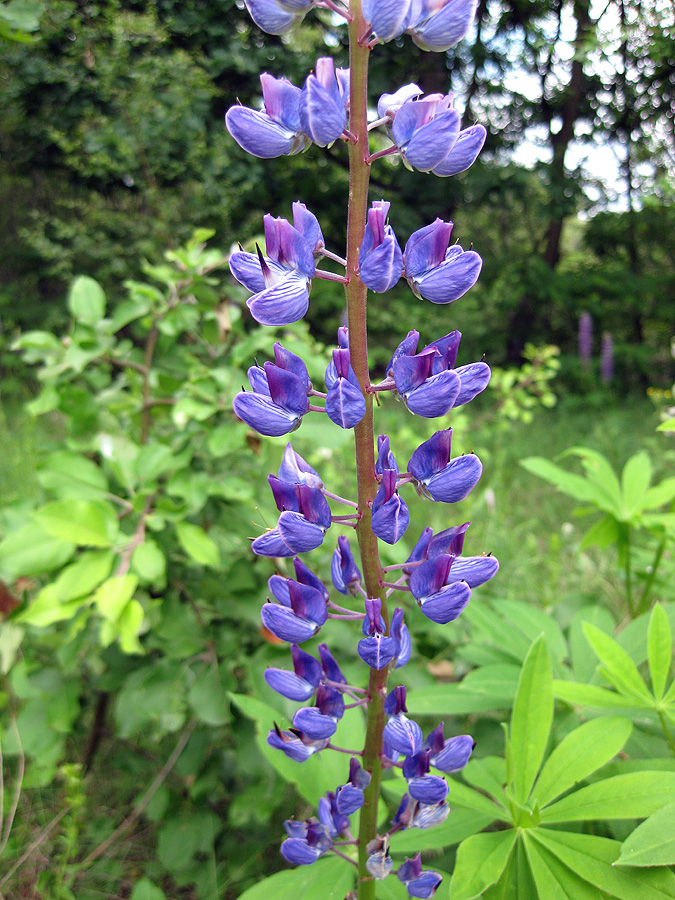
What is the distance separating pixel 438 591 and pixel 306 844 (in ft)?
1.36

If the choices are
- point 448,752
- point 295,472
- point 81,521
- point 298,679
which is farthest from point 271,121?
point 81,521

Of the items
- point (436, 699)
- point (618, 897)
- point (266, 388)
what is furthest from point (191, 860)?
point (266, 388)

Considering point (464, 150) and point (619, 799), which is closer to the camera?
point (464, 150)

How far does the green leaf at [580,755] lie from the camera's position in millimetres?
934

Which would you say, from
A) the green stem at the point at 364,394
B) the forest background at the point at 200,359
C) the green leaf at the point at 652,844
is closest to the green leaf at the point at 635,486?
the forest background at the point at 200,359

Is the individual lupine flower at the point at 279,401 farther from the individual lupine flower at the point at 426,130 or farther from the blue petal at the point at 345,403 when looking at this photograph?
the individual lupine flower at the point at 426,130

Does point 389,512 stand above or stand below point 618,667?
above

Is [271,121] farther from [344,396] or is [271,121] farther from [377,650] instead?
[377,650]

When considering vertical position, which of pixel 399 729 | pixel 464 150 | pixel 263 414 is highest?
pixel 464 150

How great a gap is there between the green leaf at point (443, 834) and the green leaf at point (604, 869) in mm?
106

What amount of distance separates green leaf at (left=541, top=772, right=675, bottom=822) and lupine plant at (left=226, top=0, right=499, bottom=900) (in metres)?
0.21

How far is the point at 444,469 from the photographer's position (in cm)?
77

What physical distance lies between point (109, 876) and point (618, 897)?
56.2 inches

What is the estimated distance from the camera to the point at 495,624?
1.34 m
